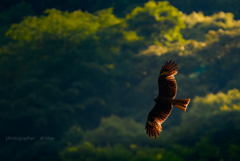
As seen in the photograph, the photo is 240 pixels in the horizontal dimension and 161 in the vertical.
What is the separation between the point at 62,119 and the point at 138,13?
15.3 metres

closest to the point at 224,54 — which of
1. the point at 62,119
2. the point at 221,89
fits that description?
the point at 221,89

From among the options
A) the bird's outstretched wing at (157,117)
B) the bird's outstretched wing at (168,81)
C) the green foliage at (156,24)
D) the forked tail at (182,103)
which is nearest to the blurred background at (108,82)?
the green foliage at (156,24)

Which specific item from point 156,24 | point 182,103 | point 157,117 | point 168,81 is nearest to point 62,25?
point 156,24

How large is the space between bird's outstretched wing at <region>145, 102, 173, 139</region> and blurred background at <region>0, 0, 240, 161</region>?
58.6ft

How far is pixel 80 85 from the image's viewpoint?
43.6 metres

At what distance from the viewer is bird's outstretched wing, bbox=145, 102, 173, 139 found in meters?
10.7

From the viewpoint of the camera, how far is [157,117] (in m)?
10.9

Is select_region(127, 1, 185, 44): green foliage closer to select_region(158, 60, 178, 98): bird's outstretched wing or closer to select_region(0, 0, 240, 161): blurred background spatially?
select_region(0, 0, 240, 161): blurred background

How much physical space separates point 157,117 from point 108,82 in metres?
33.3

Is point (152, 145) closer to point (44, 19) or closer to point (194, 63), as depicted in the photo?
point (194, 63)

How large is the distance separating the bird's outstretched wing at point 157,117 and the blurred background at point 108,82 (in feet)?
58.6

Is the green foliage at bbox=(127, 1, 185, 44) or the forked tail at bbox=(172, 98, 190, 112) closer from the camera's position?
the forked tail at bbox=(172, 98, 190, 112)

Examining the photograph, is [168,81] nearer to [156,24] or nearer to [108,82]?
[108,82]

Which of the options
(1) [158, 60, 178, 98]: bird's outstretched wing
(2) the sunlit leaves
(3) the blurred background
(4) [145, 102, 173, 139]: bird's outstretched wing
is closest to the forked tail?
(1) [158, 60, 178, 98]: bird's outstretched wing
